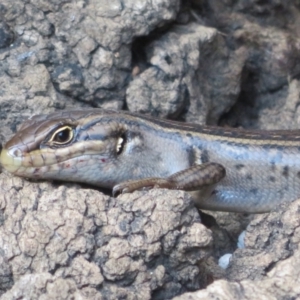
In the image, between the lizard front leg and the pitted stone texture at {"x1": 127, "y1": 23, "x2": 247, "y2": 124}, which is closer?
the lizard front leg

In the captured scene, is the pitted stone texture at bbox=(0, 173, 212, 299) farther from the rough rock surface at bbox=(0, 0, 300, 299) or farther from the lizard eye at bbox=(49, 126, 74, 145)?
the lizard eye at bbox=(49, 126, 74, 145)

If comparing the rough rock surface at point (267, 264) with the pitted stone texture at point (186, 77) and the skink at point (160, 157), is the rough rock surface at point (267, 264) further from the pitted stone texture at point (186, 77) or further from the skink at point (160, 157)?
the pitted stone texture at point (186, 77)

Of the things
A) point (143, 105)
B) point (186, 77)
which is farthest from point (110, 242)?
point (186, 77)

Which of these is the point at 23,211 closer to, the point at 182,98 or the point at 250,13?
the point at 182,98

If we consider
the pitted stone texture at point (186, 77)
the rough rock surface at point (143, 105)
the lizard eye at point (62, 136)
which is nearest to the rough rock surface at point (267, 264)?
the rough rock surface at point (143, 105)

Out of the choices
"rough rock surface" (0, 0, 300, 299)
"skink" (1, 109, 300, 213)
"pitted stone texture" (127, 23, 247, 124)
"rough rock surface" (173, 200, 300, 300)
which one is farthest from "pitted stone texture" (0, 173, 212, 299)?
"pitted stone texture" (127, 23, 247, 124)

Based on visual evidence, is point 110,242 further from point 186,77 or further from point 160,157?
point 186,77

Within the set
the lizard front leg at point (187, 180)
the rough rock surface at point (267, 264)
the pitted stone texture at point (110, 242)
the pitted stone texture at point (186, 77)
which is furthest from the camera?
the pitted stone texture at point (186, 77)

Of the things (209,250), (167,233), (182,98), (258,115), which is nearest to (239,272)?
(209,250)
